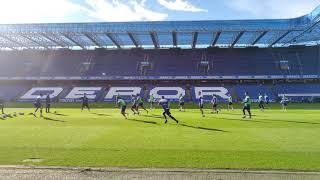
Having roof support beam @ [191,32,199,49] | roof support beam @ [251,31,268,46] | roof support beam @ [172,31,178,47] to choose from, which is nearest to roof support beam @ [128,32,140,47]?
roof support beam @ [172,31,178,47]

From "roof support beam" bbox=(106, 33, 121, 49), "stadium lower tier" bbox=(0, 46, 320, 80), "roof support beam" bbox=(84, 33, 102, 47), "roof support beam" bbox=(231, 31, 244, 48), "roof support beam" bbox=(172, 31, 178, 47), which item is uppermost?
"roof support beam" bbox=(231, 31, 244, 48)

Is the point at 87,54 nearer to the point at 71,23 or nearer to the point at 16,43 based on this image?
the point at 16,43

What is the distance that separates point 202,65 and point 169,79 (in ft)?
20.8

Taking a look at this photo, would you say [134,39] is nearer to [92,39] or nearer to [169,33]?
[92,39]

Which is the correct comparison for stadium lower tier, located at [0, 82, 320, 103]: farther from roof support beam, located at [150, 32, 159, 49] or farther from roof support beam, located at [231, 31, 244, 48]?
roof support beam, located at [150, 32, 159, 49]

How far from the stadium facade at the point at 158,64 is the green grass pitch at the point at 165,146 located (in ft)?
114

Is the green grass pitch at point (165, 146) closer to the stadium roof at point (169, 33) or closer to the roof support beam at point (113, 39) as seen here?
the stadium roof at point (169, 33)

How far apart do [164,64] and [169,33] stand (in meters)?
12.8

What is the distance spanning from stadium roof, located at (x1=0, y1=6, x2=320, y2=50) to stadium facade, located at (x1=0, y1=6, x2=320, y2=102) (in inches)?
6.1

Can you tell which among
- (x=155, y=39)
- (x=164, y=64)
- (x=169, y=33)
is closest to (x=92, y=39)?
(x=155, y=39)

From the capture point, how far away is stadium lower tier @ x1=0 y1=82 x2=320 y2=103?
2370 inches

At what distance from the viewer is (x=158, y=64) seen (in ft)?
225

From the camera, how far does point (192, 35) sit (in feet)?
188

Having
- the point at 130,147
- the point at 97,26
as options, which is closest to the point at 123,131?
the point at 130,147
